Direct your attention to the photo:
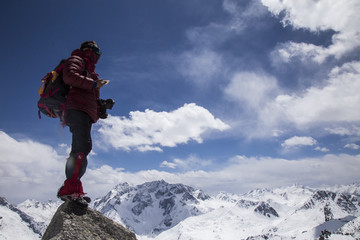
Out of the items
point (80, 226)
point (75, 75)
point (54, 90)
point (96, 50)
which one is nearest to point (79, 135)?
point (54, 90)

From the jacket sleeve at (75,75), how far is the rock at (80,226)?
2.76 meters

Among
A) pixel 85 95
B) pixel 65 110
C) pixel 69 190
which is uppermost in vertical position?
pixel 85 95

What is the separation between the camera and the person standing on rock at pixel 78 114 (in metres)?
5.34

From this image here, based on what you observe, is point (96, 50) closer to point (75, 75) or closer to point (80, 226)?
point (75, 75)

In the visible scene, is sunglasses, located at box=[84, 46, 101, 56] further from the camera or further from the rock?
the rock

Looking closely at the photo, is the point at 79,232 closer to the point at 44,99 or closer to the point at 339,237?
the point at 44,99

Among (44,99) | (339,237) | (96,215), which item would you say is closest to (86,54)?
(44,99)

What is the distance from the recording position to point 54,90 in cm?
564

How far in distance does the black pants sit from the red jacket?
171 mm

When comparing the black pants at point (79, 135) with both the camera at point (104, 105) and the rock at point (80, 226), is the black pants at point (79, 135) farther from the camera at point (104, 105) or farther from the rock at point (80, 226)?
the rock at point (80, 226)

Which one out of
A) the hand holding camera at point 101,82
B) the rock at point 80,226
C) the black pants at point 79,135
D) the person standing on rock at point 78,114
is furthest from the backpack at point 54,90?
the rock at point 80,226

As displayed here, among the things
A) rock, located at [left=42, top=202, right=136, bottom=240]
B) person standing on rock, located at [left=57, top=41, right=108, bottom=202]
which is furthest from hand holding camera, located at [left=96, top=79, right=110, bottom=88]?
rock, located at [left=42, top=202, right=136, bottom=240]

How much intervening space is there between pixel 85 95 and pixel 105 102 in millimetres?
833

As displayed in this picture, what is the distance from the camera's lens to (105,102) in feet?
21.9
